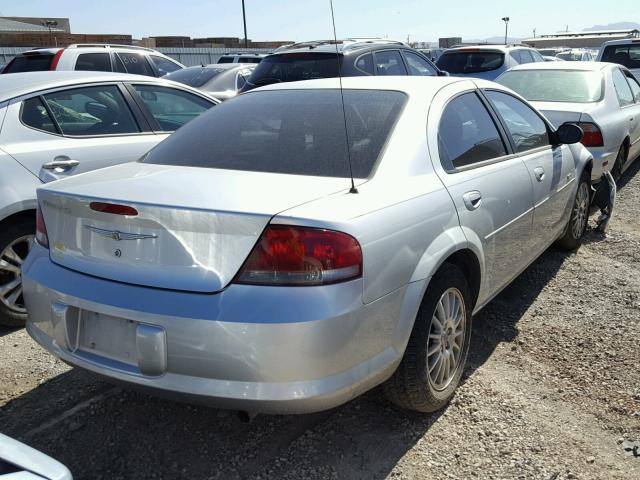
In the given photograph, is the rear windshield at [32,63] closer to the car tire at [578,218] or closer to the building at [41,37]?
the car tire at [578,218]

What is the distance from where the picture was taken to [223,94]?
10.4m

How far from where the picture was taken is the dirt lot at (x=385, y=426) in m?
2.72

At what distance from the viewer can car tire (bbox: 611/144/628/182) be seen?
7332 millimetres

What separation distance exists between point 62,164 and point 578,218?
4.12 metres

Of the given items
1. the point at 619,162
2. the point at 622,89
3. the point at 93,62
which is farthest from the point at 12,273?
the point at 622,89

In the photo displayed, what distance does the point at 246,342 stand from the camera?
7.36ft

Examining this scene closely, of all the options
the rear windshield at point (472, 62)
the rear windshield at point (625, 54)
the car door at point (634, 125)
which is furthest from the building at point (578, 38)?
the car door at point (634, 125)

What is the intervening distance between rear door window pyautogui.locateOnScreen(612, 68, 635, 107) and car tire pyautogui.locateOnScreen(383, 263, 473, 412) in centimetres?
545

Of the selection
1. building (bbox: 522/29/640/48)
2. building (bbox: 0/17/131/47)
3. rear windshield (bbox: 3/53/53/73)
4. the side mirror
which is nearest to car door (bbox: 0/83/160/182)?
the side mirror

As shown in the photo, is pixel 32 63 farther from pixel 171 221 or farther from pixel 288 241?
pixel 288 241

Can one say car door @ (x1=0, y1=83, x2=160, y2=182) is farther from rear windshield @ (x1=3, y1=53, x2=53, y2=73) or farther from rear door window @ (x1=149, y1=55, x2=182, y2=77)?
rear door window @ (x1=149, y1=55, x2=182, y2=77)

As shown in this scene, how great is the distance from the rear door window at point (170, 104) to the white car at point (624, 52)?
11304 millimetres

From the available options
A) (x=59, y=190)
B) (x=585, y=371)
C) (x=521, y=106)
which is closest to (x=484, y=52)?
(x=521, y=106)

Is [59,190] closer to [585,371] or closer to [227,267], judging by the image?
[227,267]
